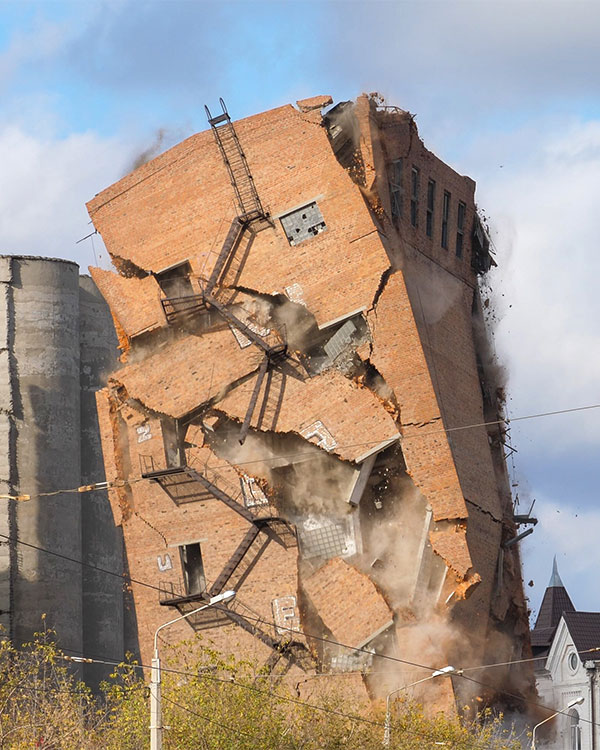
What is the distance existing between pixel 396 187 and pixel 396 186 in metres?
0.03

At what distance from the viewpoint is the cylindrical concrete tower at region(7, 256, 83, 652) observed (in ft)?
200

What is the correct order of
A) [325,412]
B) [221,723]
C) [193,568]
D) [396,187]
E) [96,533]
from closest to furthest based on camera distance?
[221,723]
[325,412]
[193,568]
[396,187]
[96,533]

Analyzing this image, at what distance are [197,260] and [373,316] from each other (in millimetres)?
6695

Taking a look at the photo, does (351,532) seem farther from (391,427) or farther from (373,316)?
(373,316)

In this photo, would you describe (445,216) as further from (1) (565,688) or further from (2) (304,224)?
(1) (565,688)

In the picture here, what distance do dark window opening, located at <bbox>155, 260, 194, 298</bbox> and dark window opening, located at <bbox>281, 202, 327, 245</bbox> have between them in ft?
12.8

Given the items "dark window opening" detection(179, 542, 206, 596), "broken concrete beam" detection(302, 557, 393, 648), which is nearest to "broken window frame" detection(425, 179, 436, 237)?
"broken concrete beam" detection(302, 557, 393, 648)

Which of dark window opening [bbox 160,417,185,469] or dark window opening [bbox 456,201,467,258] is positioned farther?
dark window opening [bbox 456,201,467,258]

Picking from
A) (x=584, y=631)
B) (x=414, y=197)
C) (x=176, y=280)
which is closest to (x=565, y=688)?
(x=584, y=631)

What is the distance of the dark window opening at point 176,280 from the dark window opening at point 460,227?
1035 centimetres

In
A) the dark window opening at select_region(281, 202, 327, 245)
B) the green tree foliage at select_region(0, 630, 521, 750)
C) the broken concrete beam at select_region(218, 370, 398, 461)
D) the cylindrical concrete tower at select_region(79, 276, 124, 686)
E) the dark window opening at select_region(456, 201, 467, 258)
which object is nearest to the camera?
the green tree foliage at select_region(0, 630, 521, 750)

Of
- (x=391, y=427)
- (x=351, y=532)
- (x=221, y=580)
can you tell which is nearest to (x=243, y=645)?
(x=221, y=580)

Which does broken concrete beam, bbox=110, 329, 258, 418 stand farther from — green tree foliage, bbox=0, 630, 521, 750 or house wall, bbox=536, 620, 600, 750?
house wall, bbox=536, 620, 600, 750

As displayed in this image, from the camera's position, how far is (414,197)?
5116 cm
